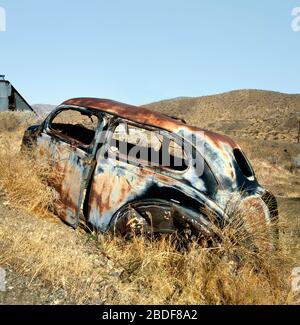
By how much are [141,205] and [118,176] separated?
0.49 meters

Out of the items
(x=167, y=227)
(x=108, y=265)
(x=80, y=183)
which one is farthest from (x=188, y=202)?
(x=80, y=183)

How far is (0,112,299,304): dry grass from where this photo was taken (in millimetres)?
4066

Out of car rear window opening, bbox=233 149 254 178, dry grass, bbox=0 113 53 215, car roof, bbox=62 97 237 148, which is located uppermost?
car roof, bbox=62 97 237 148

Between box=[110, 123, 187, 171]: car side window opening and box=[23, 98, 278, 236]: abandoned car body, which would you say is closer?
box=[23, 98, 278, 236]: abandoned car body

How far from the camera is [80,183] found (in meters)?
5.46

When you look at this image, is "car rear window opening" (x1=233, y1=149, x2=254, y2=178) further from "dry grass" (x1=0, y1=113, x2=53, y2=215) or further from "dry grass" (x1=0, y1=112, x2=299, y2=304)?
"dry grass" (x1=0, y1=113, x2=53, y2=215)

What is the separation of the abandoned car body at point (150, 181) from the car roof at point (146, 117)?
1 centimetres

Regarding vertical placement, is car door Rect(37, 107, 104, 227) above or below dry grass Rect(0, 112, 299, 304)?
above

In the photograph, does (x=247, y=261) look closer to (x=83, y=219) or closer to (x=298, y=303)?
(x=298, y=303)

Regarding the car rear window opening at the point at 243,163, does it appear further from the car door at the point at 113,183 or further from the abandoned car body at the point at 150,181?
the car door at the point at 113,183

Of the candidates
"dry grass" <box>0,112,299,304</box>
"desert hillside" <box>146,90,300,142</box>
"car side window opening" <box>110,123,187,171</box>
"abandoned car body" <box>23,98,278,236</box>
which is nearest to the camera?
"dry grass" <box>0,112,299,304</box>

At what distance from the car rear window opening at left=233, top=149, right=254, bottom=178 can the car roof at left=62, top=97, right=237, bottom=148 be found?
0.11 m

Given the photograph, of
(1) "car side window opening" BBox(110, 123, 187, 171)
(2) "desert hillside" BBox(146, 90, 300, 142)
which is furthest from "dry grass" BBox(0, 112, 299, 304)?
(2) "desert hillside" BBox(146, 90, 300, 142)

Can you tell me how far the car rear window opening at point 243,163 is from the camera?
17.8 ft
